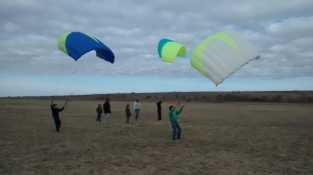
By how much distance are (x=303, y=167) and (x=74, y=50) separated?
8.84m

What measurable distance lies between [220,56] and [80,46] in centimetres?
532

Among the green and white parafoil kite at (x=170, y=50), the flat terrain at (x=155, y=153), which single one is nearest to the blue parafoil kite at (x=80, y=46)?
the green and white parafoil kite at (x=170, y=50)

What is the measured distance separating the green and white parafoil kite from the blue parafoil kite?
81.9 inches

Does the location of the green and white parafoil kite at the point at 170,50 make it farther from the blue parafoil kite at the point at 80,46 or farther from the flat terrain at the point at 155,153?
the flat terrain at the point at 155,153

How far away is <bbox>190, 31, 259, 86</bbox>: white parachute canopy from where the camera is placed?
11.3m

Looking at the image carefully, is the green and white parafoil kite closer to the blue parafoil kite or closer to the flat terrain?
the blue parafoil kite

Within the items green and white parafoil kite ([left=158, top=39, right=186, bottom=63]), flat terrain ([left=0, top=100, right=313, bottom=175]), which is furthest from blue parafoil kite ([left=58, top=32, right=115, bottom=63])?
flat terrain ([left=0, top=100, right=313, bottom=175])

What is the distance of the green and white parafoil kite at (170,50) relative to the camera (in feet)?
47.9

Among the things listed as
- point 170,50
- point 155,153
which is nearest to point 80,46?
point 170,50

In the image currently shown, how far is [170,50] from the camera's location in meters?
15.1

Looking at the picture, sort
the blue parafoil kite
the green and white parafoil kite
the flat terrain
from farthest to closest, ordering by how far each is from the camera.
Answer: the green and white parafoil kite, the blue parafoil kite, the flat terrain

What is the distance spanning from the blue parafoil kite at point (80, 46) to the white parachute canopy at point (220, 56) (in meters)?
3.81

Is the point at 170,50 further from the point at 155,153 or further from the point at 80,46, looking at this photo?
the point at 155,153

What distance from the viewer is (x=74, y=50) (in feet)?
45.8
